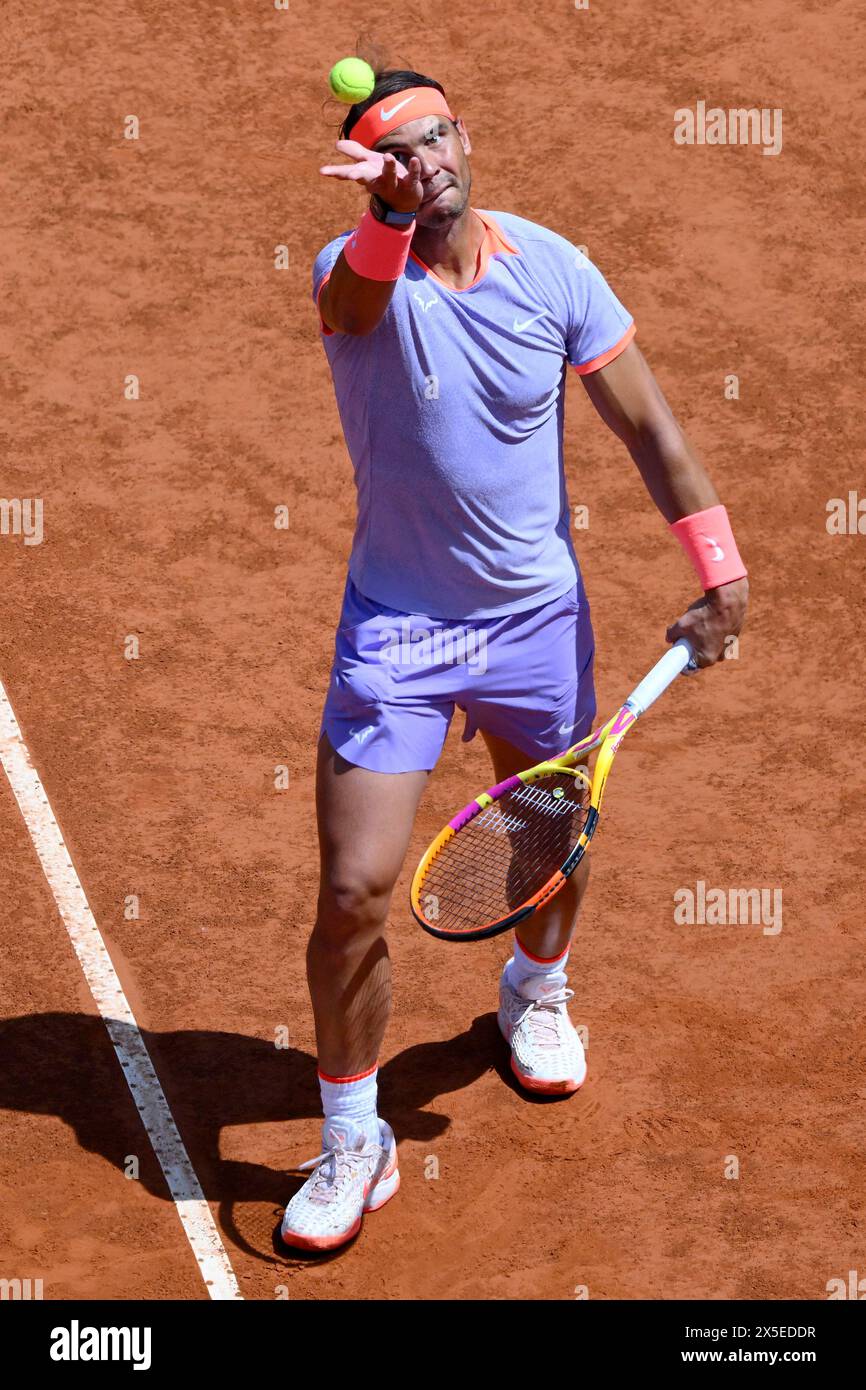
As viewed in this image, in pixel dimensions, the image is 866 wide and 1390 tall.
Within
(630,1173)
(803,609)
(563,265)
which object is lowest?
(630,1173)

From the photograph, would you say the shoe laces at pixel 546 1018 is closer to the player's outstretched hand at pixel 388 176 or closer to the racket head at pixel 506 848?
the racket head at pixel 506 848

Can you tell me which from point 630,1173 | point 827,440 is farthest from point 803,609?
point 630,1173

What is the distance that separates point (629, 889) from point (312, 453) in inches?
121

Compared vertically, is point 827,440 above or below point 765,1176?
above

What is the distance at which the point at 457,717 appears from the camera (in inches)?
334

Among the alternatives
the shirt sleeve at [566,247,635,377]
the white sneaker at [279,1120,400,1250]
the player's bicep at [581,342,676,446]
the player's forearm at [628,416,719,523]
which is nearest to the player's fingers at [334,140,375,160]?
the shirt sleeve at [566,247,635,377]

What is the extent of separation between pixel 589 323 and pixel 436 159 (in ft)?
2.15

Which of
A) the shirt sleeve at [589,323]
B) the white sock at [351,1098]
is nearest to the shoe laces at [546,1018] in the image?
the white sock at [351,1098]

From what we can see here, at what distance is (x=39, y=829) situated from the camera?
7.82 m

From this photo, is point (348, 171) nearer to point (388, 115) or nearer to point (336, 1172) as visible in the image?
point (388, 115)

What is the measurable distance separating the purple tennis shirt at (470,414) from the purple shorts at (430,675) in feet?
0.20

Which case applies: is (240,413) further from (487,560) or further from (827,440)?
(487,560)

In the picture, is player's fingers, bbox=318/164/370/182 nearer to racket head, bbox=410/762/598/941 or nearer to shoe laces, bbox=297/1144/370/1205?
racket head, bbox=410/762/598/941

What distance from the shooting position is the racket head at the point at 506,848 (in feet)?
19.6
